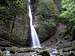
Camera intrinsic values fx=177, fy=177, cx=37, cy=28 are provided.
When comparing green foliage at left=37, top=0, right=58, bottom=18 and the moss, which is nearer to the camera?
green foliage at left=37, top=0, right=58, bottom=18

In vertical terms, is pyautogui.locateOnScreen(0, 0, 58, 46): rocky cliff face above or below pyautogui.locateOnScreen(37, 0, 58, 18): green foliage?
below

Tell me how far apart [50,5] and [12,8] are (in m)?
9.27

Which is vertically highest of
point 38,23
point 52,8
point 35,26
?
point 52,8

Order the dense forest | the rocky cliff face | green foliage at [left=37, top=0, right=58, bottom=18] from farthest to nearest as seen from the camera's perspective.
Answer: green foliage at [left=37, top=0, right=58, bottom=18] → the rocky cliff face → the dense forest

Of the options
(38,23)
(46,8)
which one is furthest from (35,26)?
(46,8)

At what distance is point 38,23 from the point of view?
81.2 ft

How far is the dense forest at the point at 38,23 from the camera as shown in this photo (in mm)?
19016

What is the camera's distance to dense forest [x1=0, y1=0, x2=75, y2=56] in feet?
62.4

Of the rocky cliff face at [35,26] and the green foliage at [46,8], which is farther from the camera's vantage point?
the green foliage at [46,8]

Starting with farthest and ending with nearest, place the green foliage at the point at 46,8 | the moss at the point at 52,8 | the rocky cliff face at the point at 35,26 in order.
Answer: the moss at the point at 52,8 < the green foliage at the point at 46,8 < the rocky cliff face at the point at 35,26

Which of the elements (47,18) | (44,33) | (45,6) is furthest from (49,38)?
(45,6)

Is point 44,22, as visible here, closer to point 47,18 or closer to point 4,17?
point 47,18

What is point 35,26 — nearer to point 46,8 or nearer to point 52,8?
point 46,8

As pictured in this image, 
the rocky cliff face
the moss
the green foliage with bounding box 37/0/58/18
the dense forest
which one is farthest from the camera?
the moss
